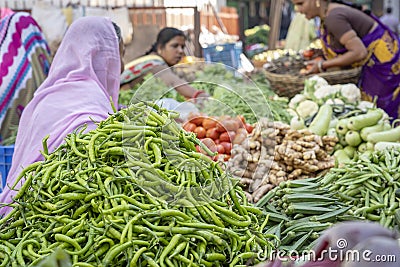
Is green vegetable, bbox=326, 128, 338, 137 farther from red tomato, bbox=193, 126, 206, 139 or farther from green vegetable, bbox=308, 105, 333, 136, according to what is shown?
red tomato, bbox=193, 126, 206, 139

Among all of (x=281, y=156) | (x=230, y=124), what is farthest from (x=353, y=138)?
(x=230, y=124)

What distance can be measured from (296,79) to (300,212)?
3270 mm

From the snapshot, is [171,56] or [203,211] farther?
[171,56]

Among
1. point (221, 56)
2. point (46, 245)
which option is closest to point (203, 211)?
point (46, 245)

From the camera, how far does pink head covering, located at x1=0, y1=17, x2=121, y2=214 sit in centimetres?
284

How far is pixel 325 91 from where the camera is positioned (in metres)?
5.19

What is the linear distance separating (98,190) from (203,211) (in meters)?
0.37

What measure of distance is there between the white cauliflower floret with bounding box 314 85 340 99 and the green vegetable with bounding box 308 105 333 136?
2.43 feet

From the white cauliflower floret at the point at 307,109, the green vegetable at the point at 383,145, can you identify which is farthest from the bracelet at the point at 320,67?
the green vegetable at the point at 383,145

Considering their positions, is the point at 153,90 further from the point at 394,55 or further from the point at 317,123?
the point at 394,55

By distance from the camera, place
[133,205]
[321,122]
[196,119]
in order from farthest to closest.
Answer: [321,122] < [196,119] < [133,205]

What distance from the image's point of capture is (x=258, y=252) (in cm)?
194

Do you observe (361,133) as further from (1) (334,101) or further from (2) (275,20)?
(2) (275,20)

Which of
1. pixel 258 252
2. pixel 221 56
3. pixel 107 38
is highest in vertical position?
pixel 107 38
